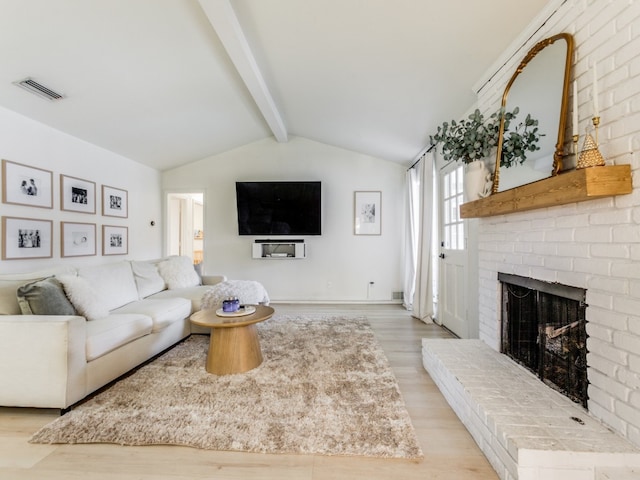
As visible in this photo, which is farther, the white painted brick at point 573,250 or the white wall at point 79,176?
the white wall at point 79,176

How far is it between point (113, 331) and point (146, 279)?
1425 millimetres

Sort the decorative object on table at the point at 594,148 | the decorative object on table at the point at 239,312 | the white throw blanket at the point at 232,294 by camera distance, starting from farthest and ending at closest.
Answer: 1. the white throw blanket at the point at 232,294
2. the decorative object on table at the point at 239,312
3. the decorative object on table at the point at 594,148

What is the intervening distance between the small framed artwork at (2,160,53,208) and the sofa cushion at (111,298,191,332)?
1.44 m

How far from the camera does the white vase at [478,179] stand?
221 cm

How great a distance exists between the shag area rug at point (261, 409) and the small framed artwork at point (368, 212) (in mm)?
2687

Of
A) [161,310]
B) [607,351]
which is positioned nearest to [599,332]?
[607,351]

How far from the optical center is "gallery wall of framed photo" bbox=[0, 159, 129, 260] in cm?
283

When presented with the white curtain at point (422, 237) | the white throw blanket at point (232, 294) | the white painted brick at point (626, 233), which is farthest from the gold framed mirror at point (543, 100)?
the white throw blanket at point (232, 294)

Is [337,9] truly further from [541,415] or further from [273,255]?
[273,255]

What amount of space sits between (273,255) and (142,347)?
9.13 feet

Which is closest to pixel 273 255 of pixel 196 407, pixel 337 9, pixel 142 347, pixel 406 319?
pixel 406 319

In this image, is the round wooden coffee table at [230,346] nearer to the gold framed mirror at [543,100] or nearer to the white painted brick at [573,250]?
the white painted brick at [573,250]

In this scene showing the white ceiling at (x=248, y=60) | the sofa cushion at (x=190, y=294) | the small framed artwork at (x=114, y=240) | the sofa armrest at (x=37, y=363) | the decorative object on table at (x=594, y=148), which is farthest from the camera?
the small framed artwork at (x=114, y=240)

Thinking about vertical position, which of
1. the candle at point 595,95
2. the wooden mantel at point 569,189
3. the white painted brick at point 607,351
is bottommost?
the white painted brick at point 607,351
